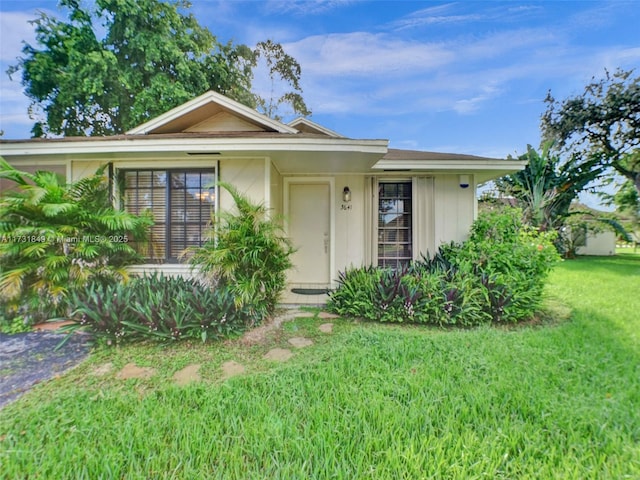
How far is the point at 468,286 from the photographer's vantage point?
14.4ft

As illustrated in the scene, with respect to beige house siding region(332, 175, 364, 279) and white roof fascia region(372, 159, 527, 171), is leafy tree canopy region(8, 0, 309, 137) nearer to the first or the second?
beige house siding region(332, 175, 364, 279)

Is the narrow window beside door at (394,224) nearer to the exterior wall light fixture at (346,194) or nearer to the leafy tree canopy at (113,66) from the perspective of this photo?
the exterior wall light fixture at (346,194)

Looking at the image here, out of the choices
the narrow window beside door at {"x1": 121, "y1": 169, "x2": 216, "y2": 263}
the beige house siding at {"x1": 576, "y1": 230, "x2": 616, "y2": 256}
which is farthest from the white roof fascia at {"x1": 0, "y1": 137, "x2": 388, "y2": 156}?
the beige house siding at {"x1": 576, "y1": 230, "x2": 616, "y2": 256}

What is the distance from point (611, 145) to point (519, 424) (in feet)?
62.4

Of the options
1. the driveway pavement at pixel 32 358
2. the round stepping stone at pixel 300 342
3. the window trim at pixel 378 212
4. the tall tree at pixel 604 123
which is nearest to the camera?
the driveway pavement at pixel 32 358

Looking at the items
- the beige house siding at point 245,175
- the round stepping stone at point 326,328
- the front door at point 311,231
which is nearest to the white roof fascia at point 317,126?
the front door at point 311,231

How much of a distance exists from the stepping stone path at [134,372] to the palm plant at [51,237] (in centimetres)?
195

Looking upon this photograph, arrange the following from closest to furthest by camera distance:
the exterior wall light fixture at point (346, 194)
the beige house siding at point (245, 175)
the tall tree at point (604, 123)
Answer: the beige house siding at point (245, 175), the exterior wall light fixture at point (346, 194), the tall tree at point (604, 123)

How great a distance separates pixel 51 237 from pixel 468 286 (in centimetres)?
628

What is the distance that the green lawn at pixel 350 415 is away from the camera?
1718mm

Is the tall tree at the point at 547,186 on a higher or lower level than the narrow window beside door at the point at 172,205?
higher

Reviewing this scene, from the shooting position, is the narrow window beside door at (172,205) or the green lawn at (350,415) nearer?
the green lawn at (350,415)

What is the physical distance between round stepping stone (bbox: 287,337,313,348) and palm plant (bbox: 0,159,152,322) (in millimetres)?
2936

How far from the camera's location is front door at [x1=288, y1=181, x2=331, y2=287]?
20.9 feet
